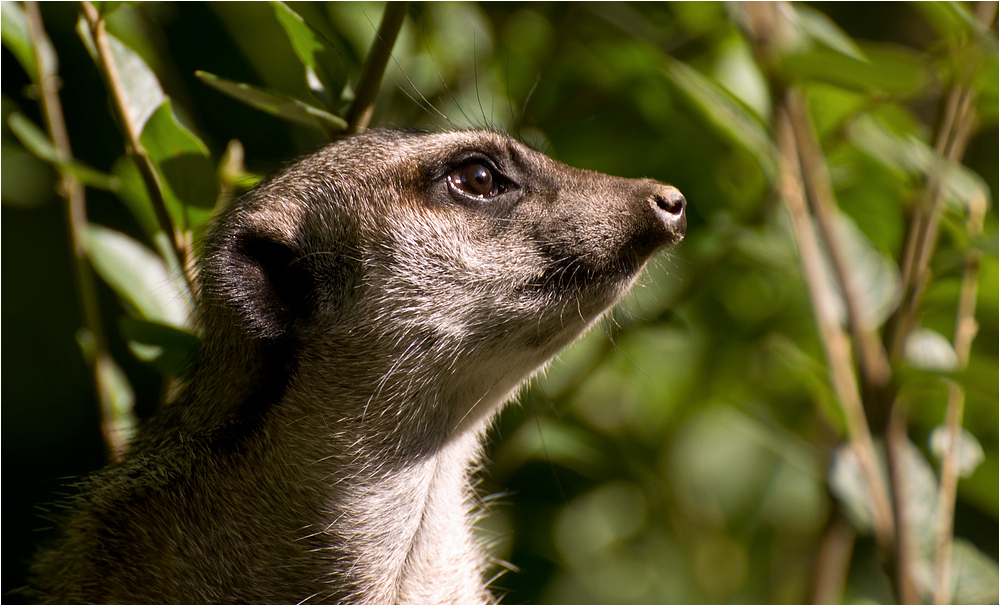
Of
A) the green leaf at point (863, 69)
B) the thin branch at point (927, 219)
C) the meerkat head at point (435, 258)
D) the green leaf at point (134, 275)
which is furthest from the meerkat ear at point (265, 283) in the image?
the thin branch at point (927, 219)

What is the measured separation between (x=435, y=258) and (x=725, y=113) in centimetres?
73

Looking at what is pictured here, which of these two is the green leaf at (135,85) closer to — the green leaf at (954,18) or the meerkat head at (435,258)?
the meerkat head at (435,258)

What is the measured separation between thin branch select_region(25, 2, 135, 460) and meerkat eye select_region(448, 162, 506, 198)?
32.5 inches

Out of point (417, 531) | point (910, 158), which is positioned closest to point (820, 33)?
point (910, 158)

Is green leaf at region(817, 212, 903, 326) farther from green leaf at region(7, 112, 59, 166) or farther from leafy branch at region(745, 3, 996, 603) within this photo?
green leaf at region(7, 112, 59, 166)

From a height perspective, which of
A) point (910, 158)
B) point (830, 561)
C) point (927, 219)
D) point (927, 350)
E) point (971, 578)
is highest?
point (910, 158)

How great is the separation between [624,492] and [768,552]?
699 mm

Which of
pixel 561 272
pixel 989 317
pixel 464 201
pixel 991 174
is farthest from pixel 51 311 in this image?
pixel 991 174

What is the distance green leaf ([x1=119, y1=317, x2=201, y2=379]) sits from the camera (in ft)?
5.80

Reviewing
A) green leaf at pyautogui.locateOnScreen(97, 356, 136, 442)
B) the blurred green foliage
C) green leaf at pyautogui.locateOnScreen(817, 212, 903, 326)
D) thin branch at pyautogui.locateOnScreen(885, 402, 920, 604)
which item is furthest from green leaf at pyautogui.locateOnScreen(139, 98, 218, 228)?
thin branch at pyautogui.locateOnScreen(885, 402, 920, 604)

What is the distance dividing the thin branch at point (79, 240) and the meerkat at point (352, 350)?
19 centimetres

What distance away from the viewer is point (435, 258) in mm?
1815

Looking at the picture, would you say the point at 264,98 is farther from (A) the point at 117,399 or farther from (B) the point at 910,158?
(B) the point at 910,158

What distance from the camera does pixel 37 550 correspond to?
2.15m
